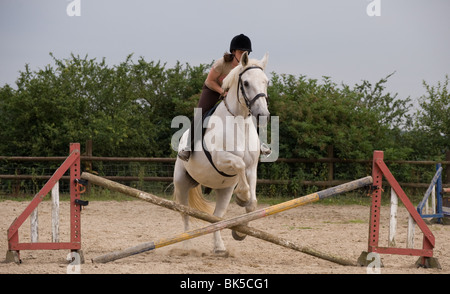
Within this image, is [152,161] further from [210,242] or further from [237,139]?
[237,139]

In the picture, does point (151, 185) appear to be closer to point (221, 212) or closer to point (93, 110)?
point (93, 110)

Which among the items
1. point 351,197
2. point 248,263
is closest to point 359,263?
point 248,263

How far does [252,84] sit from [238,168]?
864mm

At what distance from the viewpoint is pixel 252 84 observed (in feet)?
16.1

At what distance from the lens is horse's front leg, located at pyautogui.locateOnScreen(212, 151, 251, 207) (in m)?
5.16

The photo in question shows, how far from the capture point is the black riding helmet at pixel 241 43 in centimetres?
553

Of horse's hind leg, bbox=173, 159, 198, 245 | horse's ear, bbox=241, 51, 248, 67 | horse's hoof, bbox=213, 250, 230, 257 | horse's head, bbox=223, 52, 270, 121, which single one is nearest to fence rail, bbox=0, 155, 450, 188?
horse's hind leg, bbox=173, 159, 198, 245

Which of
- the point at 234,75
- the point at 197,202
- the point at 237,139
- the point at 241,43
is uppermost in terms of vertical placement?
the point at 241,43

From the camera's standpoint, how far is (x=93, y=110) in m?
13.9

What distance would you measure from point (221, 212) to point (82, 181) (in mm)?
1903

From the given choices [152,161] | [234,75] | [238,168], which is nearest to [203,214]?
[238,168]

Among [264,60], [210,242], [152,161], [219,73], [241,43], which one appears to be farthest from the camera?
[152,161]

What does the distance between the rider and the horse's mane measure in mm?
248

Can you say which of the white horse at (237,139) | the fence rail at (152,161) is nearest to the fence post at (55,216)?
the white horse at (237,139)
